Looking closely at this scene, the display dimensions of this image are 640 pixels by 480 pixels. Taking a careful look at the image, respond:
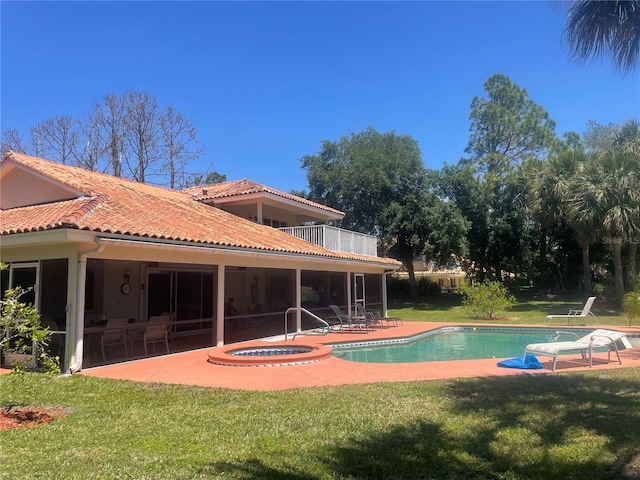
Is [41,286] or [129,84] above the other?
[129,84]


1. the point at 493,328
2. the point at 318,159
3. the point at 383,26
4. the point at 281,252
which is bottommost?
the point at 493,328

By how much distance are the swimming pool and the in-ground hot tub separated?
187cm

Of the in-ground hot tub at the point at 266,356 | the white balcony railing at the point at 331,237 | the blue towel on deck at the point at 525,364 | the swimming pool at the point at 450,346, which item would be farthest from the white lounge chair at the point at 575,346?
the white balcony railing at the point at 331,237

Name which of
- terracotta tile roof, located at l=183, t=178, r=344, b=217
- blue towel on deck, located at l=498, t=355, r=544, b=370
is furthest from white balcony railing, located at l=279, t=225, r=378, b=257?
blue towel on deck, located at l=498, t=355, r=544, b=370

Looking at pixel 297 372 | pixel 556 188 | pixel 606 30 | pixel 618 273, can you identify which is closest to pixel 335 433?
pixel 297 372

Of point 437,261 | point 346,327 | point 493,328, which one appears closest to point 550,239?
point 437,261

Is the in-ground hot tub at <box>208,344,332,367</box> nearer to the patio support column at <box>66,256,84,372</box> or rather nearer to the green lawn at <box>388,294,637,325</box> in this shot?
the patio support column at <box>66,256,84,372</box>

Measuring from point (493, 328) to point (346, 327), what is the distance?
6584 millimetres

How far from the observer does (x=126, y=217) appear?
11398mm

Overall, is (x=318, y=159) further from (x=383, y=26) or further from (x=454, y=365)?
(x=454, y=365)

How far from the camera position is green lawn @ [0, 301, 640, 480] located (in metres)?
4.10

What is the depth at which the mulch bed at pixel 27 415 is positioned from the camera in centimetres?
571

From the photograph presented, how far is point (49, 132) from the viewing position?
30.7 metres

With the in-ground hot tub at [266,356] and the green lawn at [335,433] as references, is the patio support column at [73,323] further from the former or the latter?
the in-ground hot tub at [266,356]
